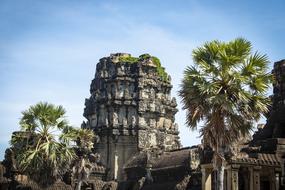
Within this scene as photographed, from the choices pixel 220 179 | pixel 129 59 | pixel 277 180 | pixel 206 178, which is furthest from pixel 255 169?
pixel 129 59

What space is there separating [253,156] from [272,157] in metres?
1.24

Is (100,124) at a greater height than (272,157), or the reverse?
(100,124)

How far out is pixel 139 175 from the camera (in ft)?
185

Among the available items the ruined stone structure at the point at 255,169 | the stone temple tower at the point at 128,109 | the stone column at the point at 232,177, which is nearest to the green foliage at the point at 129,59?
the stone temple tower at the point at 128,109

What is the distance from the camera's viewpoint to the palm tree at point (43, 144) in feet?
114

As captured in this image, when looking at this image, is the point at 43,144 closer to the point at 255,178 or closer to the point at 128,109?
the point at 255,178

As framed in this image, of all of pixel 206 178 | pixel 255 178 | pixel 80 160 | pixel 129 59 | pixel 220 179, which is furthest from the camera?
pixel 129 59

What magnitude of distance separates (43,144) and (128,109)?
98.6 ft

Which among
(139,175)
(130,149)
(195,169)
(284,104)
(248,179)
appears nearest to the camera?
(248,179)

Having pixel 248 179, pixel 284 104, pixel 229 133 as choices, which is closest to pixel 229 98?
pixel 229 133

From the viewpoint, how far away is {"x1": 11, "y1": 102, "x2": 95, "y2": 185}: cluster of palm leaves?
34.7m

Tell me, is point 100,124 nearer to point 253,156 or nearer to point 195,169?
point 195,169

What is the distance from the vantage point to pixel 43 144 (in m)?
34.5

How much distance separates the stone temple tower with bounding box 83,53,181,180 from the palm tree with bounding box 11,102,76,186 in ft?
80.4
